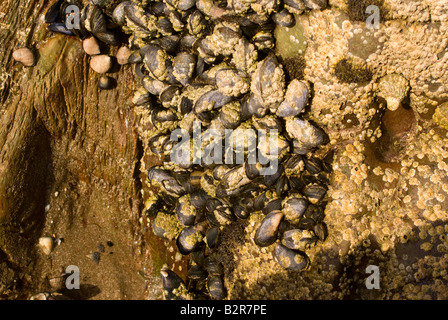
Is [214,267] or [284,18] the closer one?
[284,18]

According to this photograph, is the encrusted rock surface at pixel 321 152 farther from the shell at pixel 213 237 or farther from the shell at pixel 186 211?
the shell at pixel 186 211

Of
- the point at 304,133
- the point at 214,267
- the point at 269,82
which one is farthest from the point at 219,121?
the point at 214,267

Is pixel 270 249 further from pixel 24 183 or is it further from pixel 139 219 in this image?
pixel 24 183

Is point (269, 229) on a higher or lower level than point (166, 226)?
higher

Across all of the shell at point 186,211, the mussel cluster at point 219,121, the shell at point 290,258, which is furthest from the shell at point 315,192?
the shell at point 186,211

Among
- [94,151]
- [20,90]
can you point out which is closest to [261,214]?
[94,151]

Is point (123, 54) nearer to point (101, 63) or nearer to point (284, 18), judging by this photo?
point (101, 63)
